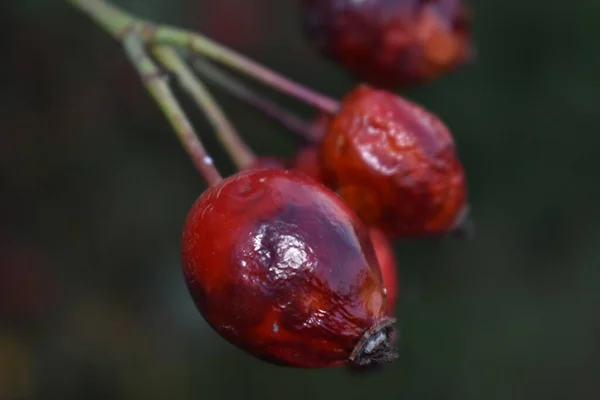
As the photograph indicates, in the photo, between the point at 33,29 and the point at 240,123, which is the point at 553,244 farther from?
the point at 33,29

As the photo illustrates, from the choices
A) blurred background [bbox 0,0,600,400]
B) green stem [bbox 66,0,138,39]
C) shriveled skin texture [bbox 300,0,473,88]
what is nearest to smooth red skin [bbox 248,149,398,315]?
shriveled skin texture [bbox 300,0,473,88]

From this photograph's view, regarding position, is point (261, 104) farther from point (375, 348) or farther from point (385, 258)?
point (375, 348)

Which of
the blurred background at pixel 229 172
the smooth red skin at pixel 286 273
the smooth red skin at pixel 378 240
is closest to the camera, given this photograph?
the smooth red skin at pixel 286 273

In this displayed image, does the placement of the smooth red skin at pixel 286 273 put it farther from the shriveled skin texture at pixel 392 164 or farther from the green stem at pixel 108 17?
the green stem at pixel 108 17

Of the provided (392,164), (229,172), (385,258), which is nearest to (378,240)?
(385,258)

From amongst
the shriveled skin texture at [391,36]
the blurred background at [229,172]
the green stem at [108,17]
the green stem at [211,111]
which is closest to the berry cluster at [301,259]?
the green stem at [211,111]

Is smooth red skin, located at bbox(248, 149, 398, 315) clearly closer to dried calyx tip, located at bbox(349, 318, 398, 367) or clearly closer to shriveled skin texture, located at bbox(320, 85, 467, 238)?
shriveled skin texture, located at bbox(320, 85, 467, 238)
